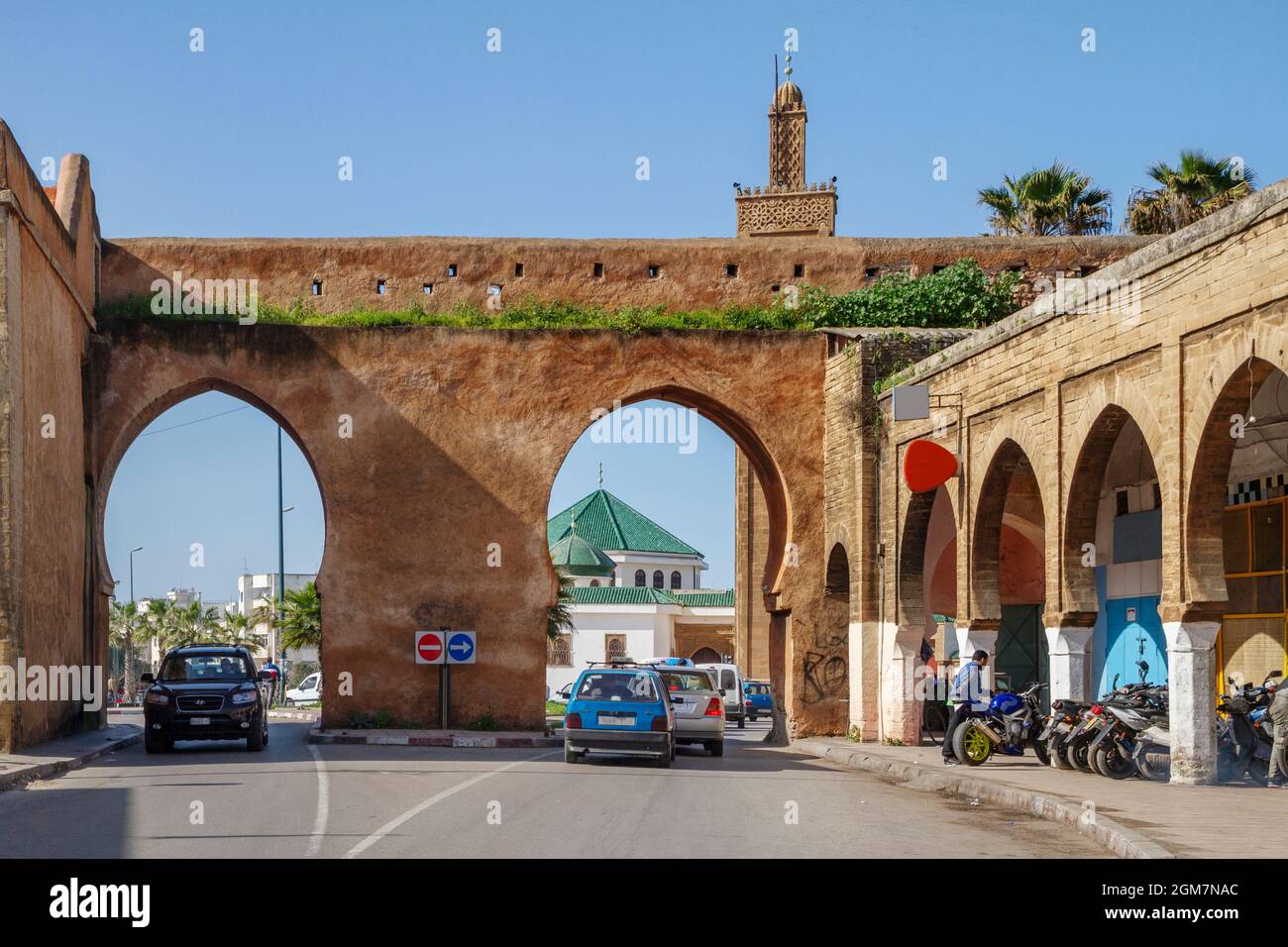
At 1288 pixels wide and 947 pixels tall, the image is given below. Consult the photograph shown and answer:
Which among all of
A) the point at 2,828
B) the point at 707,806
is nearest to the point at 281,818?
the point at 2,828

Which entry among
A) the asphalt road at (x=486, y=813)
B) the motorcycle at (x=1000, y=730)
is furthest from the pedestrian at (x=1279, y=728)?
the motorcycle at (x=1000, y=730)

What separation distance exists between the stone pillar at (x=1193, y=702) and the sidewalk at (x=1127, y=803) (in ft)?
0.83

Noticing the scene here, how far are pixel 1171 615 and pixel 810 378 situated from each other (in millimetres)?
14070

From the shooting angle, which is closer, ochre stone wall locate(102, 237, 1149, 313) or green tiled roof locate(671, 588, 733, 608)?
ochre stone wall locate(102, 237, 1149, 313)

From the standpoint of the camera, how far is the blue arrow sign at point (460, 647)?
29547mm

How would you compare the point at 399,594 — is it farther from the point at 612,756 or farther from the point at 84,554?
the point at 612,756

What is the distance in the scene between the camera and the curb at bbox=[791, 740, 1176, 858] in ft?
39.2

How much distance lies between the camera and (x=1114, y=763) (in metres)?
18.7

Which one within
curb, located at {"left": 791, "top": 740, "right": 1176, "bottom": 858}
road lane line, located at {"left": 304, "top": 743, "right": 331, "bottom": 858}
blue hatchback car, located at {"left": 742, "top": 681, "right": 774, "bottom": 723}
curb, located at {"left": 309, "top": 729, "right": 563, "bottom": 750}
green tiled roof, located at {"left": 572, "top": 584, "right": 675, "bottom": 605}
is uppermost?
green tiled roof, located at {"left": 572, "top": 584, "right": 675, "bottom": 605}

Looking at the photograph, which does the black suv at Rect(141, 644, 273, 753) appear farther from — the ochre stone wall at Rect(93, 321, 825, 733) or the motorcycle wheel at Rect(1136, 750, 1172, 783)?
the motorcycle wheel at Rect(1136, 750, 1172, 783)

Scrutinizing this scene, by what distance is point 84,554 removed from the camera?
93.9 ft

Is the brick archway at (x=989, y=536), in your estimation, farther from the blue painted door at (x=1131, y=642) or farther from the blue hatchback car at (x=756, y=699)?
the blue hatchback car at (x=756, y=699)

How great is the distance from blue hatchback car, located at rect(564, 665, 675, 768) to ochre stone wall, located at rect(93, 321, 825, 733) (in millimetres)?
9028

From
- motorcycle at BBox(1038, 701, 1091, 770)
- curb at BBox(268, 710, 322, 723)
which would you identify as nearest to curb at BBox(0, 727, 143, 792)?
motorcycle at BBox(1038, 701, 1091, 770)
